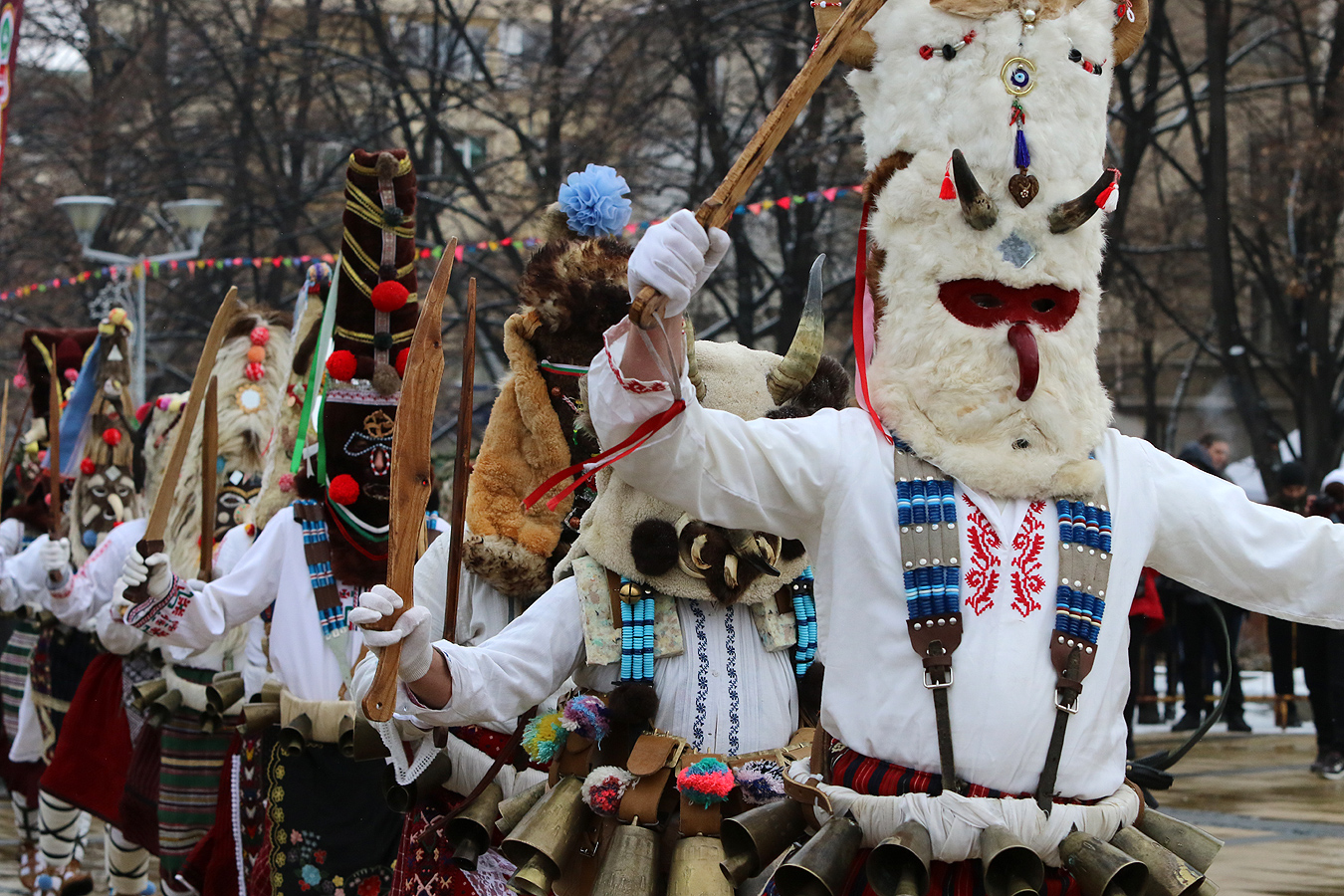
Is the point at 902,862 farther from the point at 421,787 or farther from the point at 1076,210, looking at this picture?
the point at 421,787

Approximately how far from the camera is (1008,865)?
8.87 feet

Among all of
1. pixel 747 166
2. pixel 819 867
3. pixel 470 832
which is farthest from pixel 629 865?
pixel 747 166

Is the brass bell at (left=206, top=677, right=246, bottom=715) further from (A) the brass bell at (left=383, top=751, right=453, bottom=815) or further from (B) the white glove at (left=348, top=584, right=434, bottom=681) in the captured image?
(B) the white glove at (left=348, top=584, right=434, bottom=681)

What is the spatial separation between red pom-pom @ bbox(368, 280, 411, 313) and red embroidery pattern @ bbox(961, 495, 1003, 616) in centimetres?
265

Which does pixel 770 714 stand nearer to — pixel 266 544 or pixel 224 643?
pixel 266 544

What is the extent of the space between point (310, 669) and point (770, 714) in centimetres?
201

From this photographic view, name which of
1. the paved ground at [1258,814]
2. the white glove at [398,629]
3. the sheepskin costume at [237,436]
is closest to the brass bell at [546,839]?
the white glove at [398,629]

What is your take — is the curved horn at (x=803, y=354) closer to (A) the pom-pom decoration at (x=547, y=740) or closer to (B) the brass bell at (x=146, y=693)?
(A) the pom-pom decoration at (x=547, y=740)

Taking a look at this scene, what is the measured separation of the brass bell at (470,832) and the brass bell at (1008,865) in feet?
5.49

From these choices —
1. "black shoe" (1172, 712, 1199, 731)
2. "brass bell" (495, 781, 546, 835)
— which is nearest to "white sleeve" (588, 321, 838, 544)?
"brass bell" (495, 781, 546, 835)

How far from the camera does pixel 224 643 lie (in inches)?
279

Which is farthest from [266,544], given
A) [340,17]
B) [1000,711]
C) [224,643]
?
[340,17]

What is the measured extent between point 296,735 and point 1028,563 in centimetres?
289

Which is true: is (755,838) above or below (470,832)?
above
